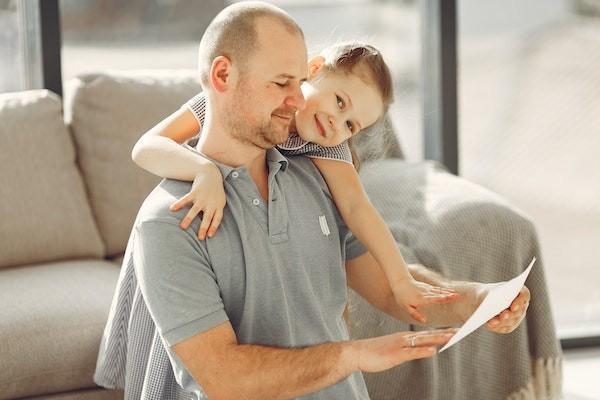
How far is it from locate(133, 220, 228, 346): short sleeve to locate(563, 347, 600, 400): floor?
1.67 meters

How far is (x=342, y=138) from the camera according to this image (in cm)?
194

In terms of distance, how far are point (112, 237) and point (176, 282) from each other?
1.24 m

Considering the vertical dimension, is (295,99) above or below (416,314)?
above

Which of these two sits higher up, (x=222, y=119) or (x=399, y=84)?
(x=222, y=119)

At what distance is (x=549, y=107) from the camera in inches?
147

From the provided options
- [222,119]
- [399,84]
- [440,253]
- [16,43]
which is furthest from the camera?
[399,84]

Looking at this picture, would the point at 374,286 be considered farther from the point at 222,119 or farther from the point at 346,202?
the point at 222,119

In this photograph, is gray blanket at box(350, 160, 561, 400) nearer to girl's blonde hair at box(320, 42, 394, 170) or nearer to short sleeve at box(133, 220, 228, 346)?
girl's blonde hair at box(320, 42, 394, 170)

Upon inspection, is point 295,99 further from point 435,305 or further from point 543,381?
point 543,381

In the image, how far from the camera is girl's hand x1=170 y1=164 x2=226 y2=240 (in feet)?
5.80

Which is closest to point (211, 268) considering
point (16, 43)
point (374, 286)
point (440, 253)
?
point (374, 286)

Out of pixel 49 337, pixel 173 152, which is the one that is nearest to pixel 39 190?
pixel 49 337

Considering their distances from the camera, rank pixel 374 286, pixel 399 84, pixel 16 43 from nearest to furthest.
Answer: pixel 374 286, pixel 16 43, pixel 399 84

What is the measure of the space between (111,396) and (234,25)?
1.01 metres
